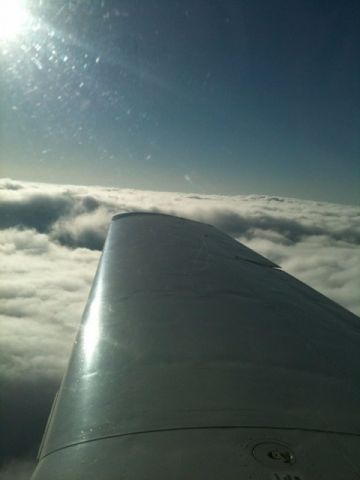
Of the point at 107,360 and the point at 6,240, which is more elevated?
the point at 107,360

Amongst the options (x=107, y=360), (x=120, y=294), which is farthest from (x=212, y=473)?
(x=120, y=294)

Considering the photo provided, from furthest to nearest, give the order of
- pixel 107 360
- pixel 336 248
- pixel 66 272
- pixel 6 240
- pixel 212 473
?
1. pixel 6 240
2. pixel 336 248
3. pixel 66 272
4. pixel 107 360
5. pixel 212 473

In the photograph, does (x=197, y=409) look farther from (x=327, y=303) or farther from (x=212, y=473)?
(x=327, y=303)

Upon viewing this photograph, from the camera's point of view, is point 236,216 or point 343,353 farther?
point 236,216

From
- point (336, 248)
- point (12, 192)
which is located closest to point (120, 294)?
point (336, 248)

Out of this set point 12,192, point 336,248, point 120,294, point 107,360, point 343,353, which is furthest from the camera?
point 12,192

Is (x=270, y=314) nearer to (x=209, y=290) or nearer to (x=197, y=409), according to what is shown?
(x=209, y=290)

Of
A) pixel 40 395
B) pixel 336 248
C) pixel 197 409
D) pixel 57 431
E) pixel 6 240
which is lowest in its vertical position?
pixel 40 395
